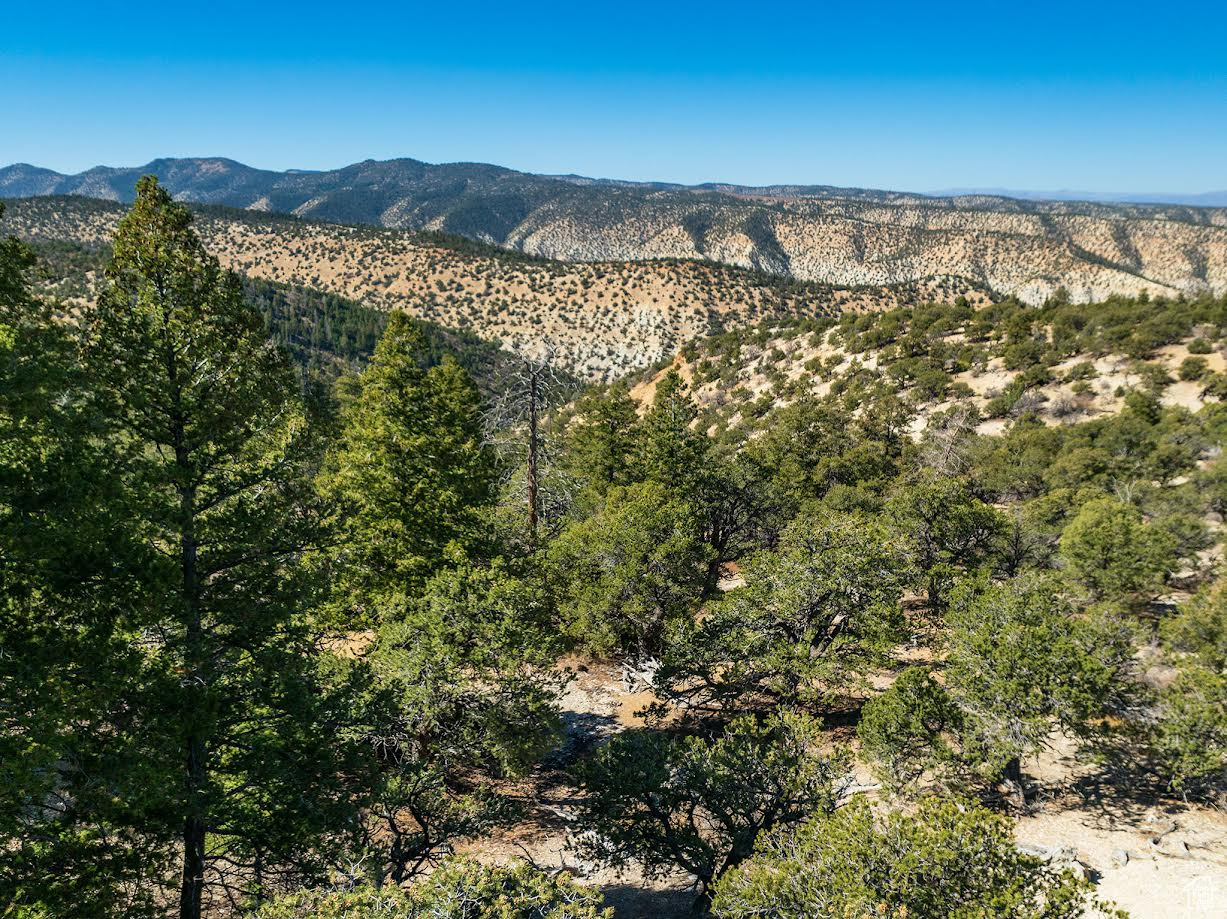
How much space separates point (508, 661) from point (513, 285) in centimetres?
12029

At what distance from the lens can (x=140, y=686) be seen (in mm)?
8039

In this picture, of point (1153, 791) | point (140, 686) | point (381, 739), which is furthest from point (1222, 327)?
point (140, 686)

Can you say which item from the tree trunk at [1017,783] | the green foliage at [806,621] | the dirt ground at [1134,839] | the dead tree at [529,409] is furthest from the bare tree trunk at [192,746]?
the tree trunk at [1017,783]

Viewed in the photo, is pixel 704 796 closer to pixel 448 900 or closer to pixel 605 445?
pixel 448 900

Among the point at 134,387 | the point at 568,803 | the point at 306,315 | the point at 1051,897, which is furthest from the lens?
the point at 306,315

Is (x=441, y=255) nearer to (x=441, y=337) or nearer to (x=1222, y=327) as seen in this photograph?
(x=441, y=337)

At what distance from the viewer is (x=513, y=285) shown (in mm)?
125562

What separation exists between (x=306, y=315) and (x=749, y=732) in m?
119

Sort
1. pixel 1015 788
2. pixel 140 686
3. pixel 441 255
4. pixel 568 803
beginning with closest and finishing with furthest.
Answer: pixel 140 686 < pixel 1015 788 < pixel 568 803 < pixel 441 255

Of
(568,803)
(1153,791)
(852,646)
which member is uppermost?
(852,646)

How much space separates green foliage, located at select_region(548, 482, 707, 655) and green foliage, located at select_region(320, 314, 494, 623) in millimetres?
3705

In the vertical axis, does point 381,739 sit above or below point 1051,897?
below

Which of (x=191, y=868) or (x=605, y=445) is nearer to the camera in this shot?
(x=191, y=868)

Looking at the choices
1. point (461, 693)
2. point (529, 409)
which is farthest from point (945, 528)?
point (461, 693)
